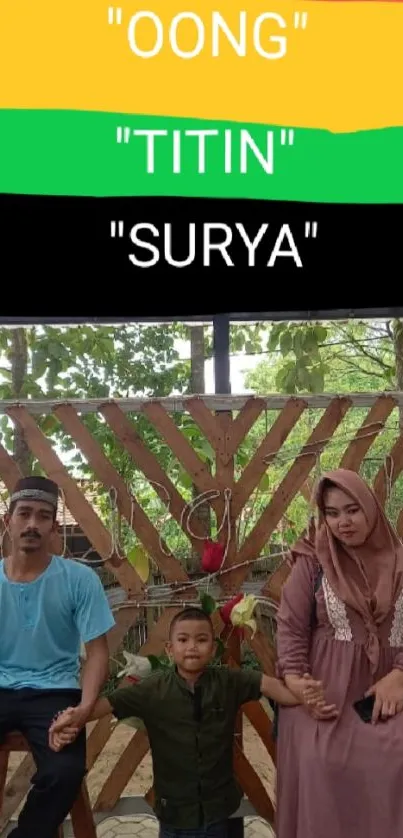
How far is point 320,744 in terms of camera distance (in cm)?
166

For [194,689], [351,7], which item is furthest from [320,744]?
[351,7]

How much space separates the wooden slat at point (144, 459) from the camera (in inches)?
94.6

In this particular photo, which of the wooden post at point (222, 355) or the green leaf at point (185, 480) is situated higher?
the wooden post at point (222, 355)

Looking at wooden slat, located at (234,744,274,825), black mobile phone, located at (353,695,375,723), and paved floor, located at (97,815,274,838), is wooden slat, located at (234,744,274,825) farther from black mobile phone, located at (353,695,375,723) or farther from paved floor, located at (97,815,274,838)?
black mobile phone, located at (353,695,375,723)

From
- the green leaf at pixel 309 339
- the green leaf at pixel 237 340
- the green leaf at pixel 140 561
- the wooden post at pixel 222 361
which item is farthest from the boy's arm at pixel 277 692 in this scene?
the green leaf at pixel 237 340

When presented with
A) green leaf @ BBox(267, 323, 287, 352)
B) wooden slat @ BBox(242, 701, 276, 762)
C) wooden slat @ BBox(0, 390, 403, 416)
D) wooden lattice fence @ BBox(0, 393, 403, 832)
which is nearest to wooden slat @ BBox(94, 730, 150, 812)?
wooden lattice fence @ BBox(0, 393, 403, 832)

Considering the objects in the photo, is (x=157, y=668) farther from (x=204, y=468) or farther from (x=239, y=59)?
(x=239, y=59)

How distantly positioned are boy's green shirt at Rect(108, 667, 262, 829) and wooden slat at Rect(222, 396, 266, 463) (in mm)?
784

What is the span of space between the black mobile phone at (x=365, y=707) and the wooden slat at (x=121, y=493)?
0.84 m

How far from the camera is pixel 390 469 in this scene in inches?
98.5

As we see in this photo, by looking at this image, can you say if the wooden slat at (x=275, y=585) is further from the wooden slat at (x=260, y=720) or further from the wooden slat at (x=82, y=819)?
the wooden slat at (x=82, y=819)

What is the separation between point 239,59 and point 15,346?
83.7 inches

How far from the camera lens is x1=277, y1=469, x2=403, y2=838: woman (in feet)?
5.25

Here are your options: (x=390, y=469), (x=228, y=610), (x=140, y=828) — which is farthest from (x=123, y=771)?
(x=390, y=469)
